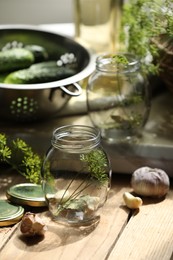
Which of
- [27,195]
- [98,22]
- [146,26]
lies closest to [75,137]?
[27,195]

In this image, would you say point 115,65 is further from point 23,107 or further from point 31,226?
point 31,226

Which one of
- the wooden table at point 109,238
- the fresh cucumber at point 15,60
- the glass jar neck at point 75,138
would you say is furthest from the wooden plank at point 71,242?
the fresh cucumber at point 15,60

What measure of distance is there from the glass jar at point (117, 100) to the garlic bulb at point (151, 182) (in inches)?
4.4

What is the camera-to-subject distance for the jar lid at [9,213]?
2.96ft

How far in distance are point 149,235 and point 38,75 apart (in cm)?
37

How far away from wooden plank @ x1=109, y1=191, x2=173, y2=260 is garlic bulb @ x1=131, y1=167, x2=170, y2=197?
0.05 feet

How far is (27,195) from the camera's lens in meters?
0.95

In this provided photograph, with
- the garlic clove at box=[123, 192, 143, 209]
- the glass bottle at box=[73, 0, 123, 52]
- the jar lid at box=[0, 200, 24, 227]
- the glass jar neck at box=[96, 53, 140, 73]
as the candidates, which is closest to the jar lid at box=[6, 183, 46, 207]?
the jar lid at box=[0, 200, 24, 227]

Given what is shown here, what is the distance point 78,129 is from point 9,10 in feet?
2.95

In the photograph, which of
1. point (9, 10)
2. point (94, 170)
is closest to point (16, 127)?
point (94, 170)

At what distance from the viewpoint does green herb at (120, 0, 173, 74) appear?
1.02m

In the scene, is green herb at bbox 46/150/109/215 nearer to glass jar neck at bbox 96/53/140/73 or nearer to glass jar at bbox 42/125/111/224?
glass jar at bbox 42/125/111/224

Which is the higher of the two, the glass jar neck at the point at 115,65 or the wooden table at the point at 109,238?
the glass jar neck at the point at 115,65

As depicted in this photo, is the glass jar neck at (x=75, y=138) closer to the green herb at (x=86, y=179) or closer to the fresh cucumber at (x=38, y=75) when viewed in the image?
the green herb at (x=86, y=179)
